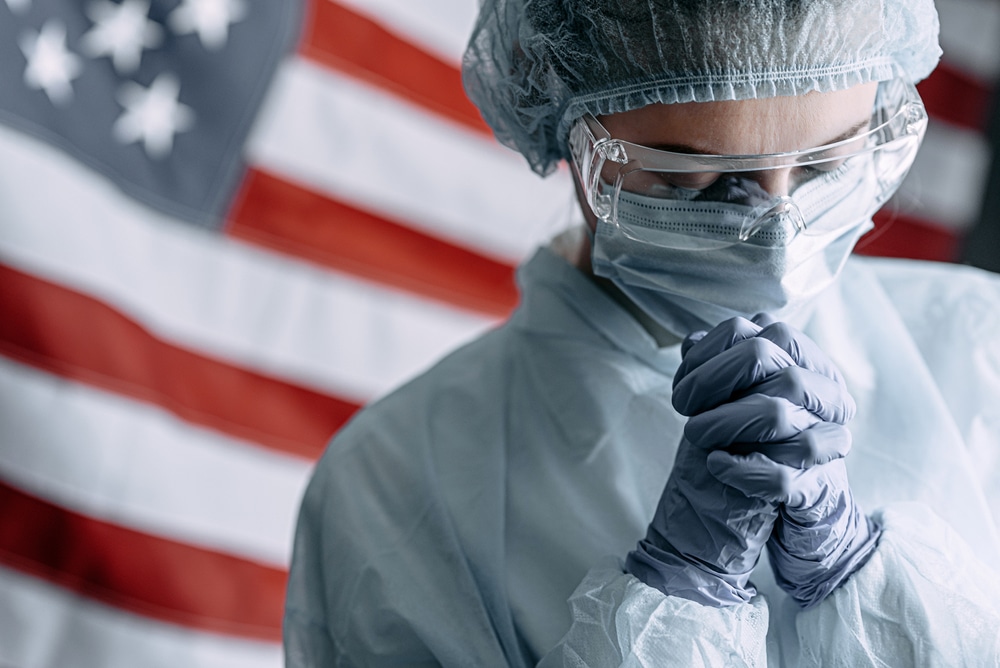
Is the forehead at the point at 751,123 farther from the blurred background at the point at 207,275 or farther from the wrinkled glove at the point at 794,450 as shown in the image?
the blurred background at the point at 207,275

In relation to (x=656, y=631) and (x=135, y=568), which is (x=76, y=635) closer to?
(x=135, y=568)

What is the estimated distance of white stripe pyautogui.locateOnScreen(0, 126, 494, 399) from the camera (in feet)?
5.36

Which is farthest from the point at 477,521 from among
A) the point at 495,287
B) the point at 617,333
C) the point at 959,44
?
the point at 959,44

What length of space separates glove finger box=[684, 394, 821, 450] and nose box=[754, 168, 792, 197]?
210mm

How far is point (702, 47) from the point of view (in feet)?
2.69

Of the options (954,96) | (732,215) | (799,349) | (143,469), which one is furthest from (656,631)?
(954,96)

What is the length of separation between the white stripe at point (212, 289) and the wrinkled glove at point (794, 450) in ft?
4.15

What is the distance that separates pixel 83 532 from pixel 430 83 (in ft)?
3.81

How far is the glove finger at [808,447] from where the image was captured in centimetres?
75

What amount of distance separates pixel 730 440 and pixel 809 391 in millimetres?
78

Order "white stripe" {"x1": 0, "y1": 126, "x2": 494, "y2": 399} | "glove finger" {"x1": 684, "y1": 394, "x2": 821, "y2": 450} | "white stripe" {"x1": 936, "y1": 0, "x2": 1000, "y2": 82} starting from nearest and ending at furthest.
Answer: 1. "glove finger" {"x1": 684, "y1": 394, "x2": 821, "y2": 450}
2. "white stripe" {"x1": 0, "y1": 126, "x2": 494, "y2": 399}
3. "white stripe" {"x1": 936, "y1": 0, "x2": 1000, "y2": 82}

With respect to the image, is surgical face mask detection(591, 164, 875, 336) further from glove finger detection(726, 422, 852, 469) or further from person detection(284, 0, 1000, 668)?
glove finger detection(726, 422, 852, 469)


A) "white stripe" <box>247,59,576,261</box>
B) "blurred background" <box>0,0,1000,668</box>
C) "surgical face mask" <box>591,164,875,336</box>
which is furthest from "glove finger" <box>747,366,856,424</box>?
"white stripe" <box>247,59,576,261</box>

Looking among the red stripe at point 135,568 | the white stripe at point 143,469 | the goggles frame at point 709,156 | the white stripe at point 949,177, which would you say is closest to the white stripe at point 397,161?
the white stripe at point 143,469
